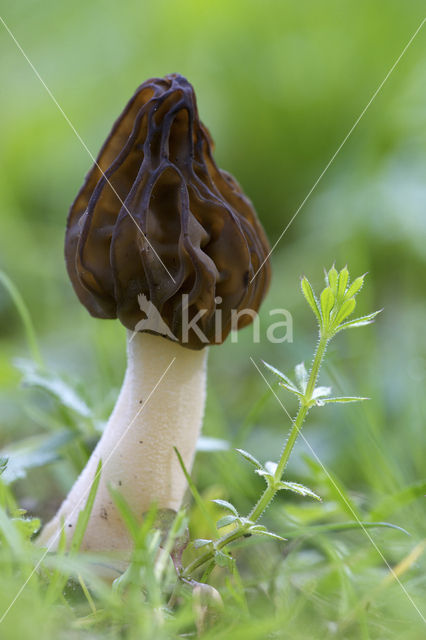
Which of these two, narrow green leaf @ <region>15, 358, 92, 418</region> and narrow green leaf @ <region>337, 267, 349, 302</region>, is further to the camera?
narrow green leaf @ <region>15, 358, 92, 418</region>

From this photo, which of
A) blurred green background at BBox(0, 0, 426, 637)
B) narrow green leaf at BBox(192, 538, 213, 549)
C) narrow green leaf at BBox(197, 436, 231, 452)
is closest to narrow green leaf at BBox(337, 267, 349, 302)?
narrow green leaf at BBox(192, 538, 213, 549)

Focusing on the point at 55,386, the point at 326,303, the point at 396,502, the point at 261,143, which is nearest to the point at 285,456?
the point at 326,303

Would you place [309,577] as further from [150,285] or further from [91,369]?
[91,369]

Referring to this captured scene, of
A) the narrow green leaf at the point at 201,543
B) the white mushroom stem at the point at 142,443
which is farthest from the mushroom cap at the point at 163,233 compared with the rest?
the narrow green leaf at the point at 201,543

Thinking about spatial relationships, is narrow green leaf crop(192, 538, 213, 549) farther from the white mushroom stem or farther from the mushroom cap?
the mushroom cap

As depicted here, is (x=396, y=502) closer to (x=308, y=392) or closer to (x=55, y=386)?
(x=308, y=392)

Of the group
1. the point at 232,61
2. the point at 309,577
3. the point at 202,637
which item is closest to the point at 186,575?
the point at 202,637
